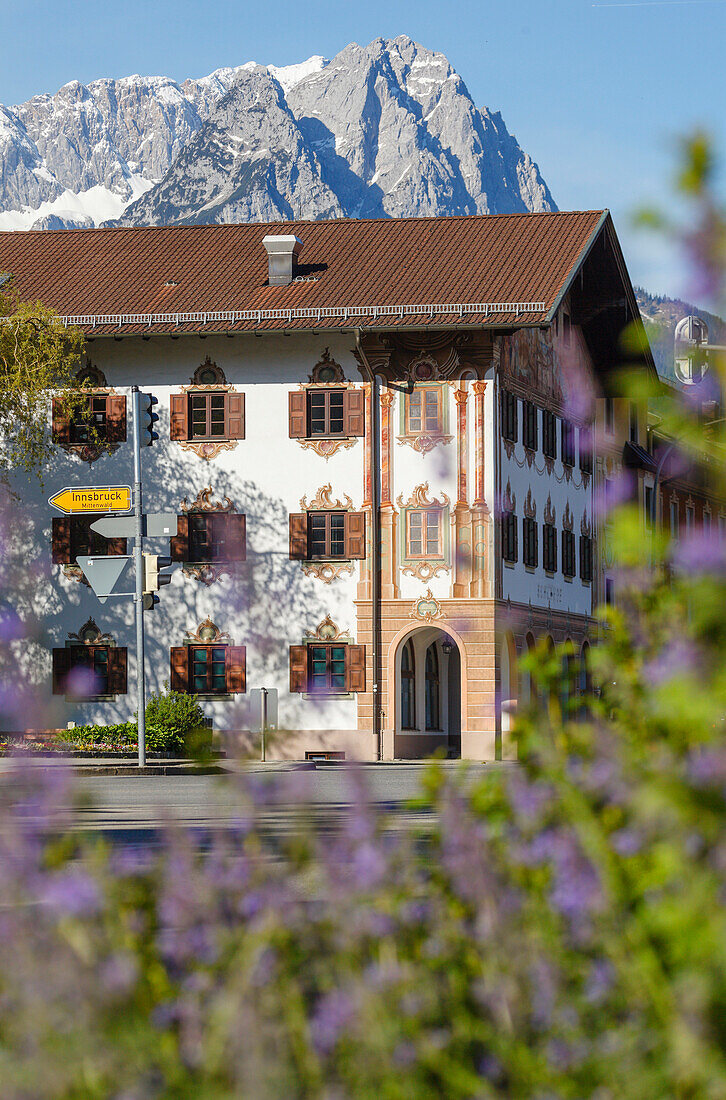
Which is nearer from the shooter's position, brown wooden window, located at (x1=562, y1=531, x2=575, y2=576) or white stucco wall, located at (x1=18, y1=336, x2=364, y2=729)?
white stucco wall, located at (x1=18, y1=336, x2=364, y2=729)

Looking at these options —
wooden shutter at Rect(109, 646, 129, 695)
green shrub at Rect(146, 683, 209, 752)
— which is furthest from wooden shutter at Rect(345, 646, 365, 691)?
wooden shutter at Rect(109, 646, 129, 695)

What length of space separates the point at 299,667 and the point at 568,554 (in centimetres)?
895

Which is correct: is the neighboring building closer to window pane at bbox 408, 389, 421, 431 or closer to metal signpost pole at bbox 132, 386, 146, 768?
window pane at bbox 408, 389, 421, 431

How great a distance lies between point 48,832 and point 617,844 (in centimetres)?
131

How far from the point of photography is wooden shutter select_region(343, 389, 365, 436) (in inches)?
1521

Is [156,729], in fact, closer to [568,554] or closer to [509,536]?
[509,536]

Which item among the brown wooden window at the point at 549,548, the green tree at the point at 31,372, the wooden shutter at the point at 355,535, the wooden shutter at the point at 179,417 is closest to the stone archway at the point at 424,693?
the wooden shutter at the point at 355,535

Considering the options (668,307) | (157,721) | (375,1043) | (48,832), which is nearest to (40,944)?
(48,832)

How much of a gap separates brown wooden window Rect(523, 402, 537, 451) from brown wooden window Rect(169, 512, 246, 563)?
22.0ft

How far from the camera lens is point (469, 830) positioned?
3.79 m

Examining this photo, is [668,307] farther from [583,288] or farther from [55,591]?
[583,288]

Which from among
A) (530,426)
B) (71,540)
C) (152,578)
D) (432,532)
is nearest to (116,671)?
(71,540)

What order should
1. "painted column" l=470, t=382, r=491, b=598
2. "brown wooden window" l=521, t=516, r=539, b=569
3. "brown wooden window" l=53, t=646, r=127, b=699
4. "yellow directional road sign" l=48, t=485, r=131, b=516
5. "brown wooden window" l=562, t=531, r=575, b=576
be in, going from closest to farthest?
"yellow directional road sign" l=48, t=485, r=131, b=516, "painted column" l=470, t=382, r=491, b=598, "brown wooden window" l=53, t=646, r=127, b=699, "brown wooden window" l=521, t=516, r=539, b=569, "brown wooden window" l=562, t=531, r=575, b=576

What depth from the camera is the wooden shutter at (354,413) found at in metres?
38.6
